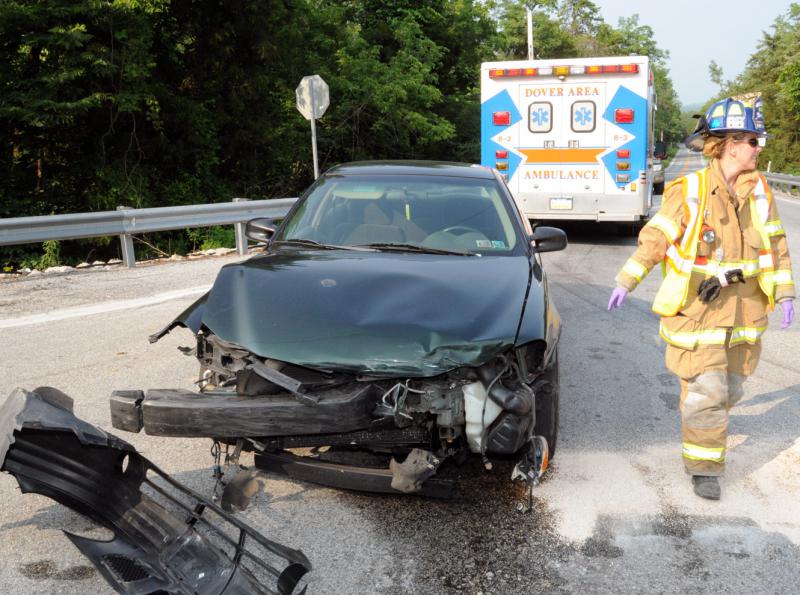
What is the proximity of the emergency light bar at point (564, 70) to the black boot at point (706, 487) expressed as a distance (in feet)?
32.6

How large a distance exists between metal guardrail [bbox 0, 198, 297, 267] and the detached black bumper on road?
734 centimetres

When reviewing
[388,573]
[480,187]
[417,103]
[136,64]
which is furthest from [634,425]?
[417,103]

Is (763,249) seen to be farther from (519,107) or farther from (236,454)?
(519,107)

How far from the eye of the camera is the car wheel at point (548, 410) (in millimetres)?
3752

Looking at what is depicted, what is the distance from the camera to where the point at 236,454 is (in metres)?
3.48

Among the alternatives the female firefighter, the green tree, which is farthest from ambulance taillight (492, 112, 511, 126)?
the green tree

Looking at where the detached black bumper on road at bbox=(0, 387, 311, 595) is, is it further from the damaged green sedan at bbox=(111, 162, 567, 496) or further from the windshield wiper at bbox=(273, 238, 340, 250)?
the windshield wiper at bbox=(273, 238, 340, 250)

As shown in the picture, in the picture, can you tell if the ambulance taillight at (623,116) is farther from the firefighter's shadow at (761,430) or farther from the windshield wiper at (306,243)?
the windshield wiper at (306,243)

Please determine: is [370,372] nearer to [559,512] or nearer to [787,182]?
[559,512]

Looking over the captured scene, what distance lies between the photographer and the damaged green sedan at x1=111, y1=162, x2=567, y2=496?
10.2 feet

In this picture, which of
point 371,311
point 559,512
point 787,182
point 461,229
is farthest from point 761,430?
point 787,182

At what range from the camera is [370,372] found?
3178 mm

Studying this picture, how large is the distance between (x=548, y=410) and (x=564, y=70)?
1004 centimetres

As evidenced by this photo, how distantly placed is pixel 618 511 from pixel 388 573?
3.98 feet
